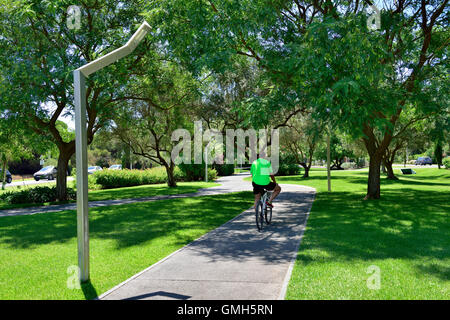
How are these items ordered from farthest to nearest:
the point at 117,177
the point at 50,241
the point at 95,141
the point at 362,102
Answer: the point at 117,177 < the point at 95,141 < the point at 362,102 < the point at 50,241

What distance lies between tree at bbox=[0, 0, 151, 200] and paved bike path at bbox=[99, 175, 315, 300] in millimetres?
8299

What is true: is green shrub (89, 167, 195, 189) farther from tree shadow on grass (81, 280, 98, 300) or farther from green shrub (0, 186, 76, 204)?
tree shadow on grass (81, 280, 98, 300)

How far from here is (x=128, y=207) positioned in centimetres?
1435

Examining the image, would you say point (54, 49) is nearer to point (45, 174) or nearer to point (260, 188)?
point (260, 188)

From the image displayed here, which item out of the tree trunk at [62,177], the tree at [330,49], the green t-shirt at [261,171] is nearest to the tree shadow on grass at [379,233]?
the green t-shirt at [261,171]

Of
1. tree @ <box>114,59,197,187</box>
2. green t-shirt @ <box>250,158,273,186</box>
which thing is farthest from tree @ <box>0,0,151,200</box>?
green t-shirt @ <box>250,158,273,186</box>

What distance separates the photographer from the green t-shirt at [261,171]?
354 inches

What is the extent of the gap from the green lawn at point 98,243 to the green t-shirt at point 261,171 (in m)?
1.90

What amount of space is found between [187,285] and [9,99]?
12889 millimetres

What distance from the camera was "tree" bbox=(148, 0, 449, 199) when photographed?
9.01m

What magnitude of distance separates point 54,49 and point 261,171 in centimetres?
1079

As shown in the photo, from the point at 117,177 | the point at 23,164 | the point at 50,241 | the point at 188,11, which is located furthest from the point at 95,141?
the point at 23,164

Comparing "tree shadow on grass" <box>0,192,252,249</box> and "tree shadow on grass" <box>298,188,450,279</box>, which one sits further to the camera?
"tree shadow on grass" <box>0,192,252,249</box>
